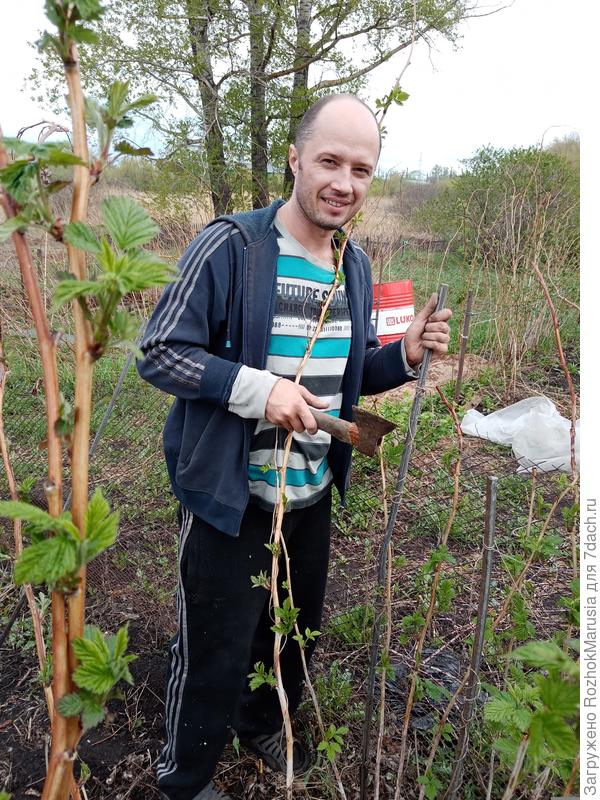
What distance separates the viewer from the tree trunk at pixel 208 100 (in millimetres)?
8969

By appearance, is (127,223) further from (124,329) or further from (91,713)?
(91,713)

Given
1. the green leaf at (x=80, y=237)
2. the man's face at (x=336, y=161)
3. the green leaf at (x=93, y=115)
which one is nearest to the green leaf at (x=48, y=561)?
the green leaf at (x=80, y=237)

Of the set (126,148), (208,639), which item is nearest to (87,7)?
(126,148)

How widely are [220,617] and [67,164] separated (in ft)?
4.44

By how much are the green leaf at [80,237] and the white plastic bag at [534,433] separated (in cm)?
407

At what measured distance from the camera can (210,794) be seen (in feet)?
5.67

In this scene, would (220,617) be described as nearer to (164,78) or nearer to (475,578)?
(475,578)

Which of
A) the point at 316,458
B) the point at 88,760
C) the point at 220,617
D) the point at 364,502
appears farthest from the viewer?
the point at 364,502

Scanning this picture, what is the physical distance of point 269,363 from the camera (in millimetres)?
1603

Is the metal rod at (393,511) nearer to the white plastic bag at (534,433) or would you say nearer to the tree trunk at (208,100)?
the white plastic bag at (534,433)

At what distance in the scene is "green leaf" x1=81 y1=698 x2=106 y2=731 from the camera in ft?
1.74

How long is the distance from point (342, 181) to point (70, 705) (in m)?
1.44

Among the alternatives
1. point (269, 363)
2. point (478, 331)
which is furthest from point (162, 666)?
point (478, 331)

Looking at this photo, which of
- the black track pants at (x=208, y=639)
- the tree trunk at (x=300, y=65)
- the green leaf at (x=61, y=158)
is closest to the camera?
the green leaf at (x=61, y=158)
